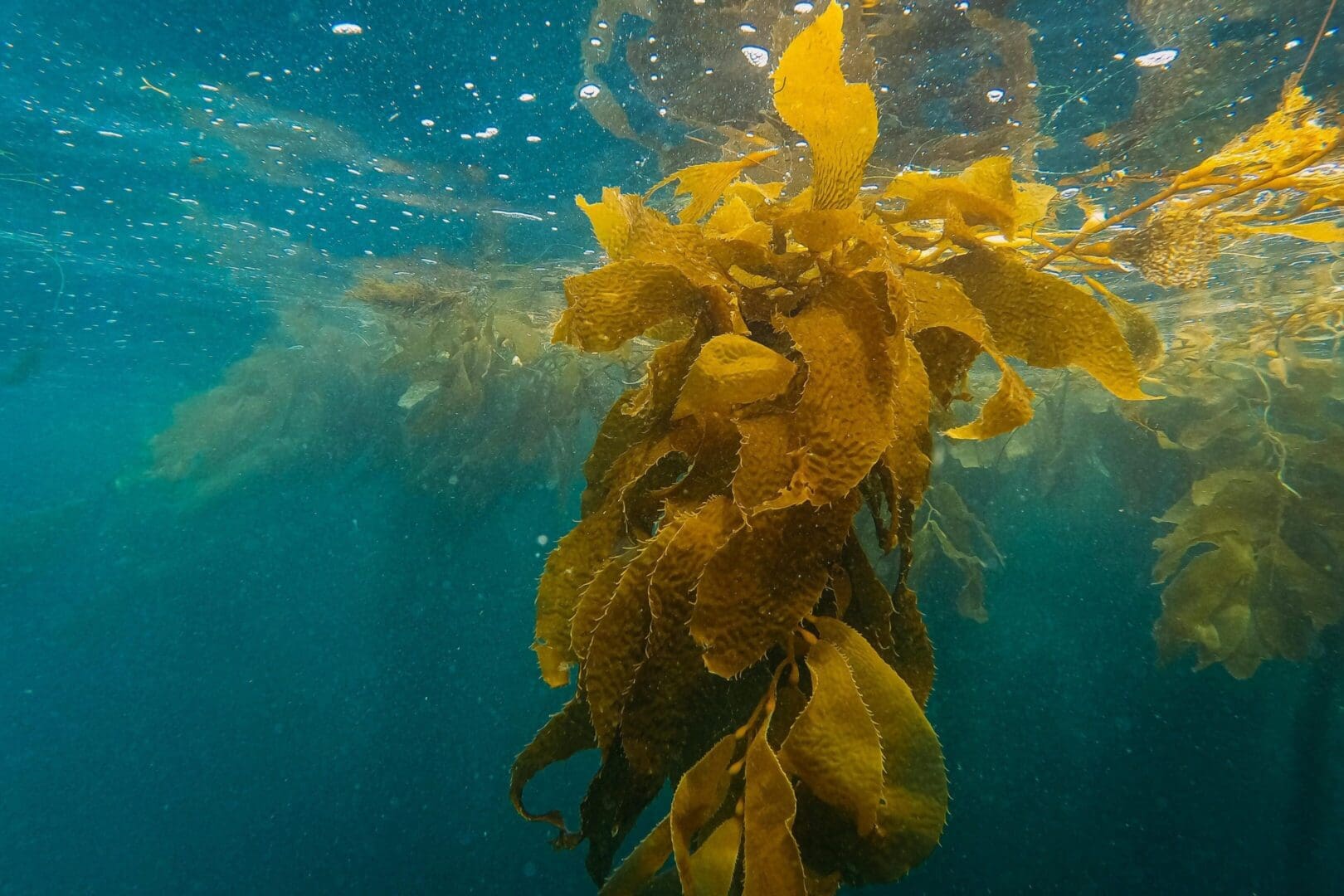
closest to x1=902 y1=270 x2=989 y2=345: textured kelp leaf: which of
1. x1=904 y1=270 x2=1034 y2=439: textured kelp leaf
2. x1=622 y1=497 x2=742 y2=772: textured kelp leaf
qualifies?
x1=904 y1=270 x2=1034 y2=439: textured kelp leaf

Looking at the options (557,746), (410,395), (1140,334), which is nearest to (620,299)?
(557,746)

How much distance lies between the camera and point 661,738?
3.76 feet

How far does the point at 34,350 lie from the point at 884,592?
32.2 meters

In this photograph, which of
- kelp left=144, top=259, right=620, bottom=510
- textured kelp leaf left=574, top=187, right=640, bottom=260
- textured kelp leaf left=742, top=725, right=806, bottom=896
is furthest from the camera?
kelp left=144, top=259, right=620, bottom=510

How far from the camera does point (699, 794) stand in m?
1.08

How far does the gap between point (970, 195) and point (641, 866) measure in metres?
1.63

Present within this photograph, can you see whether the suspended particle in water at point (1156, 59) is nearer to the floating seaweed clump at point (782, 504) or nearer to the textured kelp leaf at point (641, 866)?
the floating seaweed clump at point (782, 504)

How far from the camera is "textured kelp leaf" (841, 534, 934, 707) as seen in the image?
1.28 meters

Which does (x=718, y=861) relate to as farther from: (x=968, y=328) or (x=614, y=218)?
(x=614, y=218)

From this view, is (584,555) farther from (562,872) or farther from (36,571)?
(36,571)

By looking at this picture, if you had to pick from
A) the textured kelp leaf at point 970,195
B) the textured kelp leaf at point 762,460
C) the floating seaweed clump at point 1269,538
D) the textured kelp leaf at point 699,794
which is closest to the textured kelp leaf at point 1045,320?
the textured kelp leaf at point 970,195

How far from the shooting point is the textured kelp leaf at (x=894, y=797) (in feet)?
3.45

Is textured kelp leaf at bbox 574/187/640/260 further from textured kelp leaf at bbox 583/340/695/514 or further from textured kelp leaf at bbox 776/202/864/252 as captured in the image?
textured kelp leaf at bbox 776/202/864/252

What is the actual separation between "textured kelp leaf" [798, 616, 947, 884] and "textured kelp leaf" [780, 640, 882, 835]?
0.14 ft
